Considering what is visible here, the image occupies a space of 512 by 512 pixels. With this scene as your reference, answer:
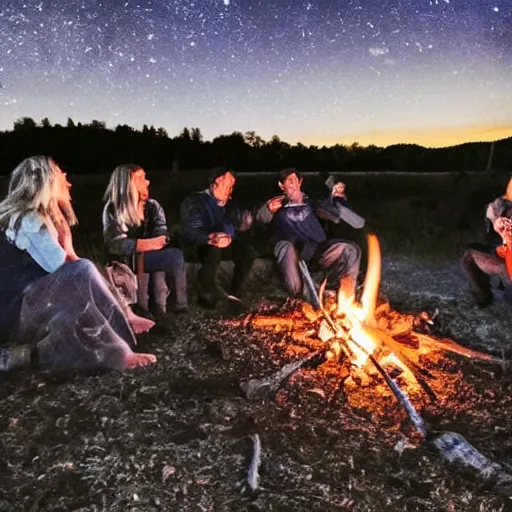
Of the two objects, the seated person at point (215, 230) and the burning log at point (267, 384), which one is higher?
the seated person at point (215, 230)

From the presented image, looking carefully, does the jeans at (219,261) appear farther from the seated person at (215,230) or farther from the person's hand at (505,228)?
the person's hand at (505,228)

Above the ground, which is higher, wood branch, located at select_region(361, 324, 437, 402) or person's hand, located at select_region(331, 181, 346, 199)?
person's hand, located at select_region(331, 181, 346, 199)

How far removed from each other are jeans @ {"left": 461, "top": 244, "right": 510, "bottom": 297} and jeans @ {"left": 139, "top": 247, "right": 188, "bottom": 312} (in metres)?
3.61

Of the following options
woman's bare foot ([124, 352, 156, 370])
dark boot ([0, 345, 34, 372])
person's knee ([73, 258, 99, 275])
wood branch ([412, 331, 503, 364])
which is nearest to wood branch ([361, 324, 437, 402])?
wood branch ([412, 331, 503, 364])

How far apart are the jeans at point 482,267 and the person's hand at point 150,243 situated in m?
3.84

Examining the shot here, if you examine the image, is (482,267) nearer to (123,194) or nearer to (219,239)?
(219,239)

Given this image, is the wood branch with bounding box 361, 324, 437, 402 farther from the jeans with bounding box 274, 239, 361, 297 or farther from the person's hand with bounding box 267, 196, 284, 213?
the person's hand with bounding box 267, 196, 284, 213

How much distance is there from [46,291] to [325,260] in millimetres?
3515

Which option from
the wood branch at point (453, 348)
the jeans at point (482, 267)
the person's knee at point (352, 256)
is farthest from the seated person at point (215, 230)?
the jeans at point (482, 267)

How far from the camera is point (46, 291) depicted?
451cm

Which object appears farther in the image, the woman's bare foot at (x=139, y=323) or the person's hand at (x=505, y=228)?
the person's hand at (x=505, y=228)

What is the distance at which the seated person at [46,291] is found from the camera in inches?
176

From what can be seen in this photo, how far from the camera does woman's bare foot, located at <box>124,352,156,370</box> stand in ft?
15.2

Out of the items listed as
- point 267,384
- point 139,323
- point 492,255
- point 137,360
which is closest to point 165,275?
point 139,323
